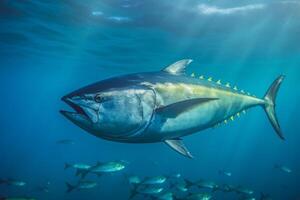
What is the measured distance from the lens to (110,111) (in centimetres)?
295

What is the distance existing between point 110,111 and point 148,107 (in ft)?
1.46

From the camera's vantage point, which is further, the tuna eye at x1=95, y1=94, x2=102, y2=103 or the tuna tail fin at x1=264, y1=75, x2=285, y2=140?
the tuna tail fin at x1=264, y1=75, x2=285, y2=140

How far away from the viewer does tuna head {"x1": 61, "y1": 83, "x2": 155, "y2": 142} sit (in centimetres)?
288

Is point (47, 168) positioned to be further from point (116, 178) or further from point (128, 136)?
point (128, 136)

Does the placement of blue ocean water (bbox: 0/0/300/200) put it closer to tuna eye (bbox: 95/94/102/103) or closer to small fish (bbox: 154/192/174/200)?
small fish (bbox: 154/192/174/200)

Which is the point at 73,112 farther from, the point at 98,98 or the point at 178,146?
the point at 178,146

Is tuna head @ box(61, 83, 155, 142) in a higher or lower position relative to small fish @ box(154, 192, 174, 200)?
higher

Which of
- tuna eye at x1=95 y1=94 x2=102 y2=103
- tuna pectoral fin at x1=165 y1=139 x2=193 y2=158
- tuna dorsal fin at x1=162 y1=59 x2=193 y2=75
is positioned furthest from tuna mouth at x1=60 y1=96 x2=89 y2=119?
tuna dorsal fin at x1=162 y1=59 x2=193 y2=75

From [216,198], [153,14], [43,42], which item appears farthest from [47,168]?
[153,14]

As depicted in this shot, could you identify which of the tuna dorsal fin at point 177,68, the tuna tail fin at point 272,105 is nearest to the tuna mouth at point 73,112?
the tuna dorsal fin at point 177,68

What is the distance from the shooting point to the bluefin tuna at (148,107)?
9.54 ft

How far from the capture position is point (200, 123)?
3.86 meters

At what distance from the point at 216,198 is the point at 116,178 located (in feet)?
33.0

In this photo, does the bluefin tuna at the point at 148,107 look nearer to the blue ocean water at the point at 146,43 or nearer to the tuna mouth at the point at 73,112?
the tuna mouth at the point at 73,112
